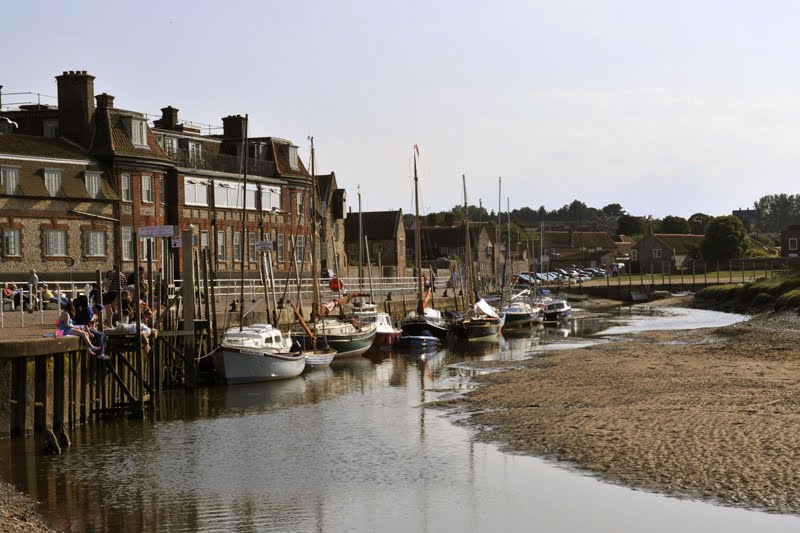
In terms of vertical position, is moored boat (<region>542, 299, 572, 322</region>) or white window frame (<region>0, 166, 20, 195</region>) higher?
white window frame (<region>0, 166, 20, 195</region>)

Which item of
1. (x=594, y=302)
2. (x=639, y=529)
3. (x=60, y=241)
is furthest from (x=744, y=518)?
(x=594, y=302)

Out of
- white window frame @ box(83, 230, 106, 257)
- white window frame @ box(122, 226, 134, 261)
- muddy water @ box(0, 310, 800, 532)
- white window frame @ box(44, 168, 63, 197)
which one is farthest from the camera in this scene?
white window frame @ box(122, 226, 134, 261)

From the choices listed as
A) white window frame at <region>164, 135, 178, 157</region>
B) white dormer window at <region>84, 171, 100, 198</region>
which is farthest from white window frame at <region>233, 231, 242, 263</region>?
white dormer window at <region>84, 171, 100, 198</region>

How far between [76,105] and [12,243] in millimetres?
10713

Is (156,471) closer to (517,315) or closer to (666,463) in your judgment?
(666,463)

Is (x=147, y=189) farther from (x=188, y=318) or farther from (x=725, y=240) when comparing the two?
(x=725, y=240)

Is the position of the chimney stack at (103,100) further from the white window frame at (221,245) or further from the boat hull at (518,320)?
the boat hull at (518,320)

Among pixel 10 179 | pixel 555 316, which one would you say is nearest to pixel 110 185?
pixel 10 179

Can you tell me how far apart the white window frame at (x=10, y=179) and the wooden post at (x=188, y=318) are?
22.9 meters

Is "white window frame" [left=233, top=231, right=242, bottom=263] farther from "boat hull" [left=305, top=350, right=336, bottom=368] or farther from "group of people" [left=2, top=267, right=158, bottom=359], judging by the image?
"group of people" [left=2, top=267, right=158, bottom=359]

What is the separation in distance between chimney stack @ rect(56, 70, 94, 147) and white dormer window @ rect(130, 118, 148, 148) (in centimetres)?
268

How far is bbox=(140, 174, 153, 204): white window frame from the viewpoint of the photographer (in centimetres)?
6731

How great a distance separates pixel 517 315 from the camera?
80.2m

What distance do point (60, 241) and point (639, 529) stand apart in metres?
48.9
